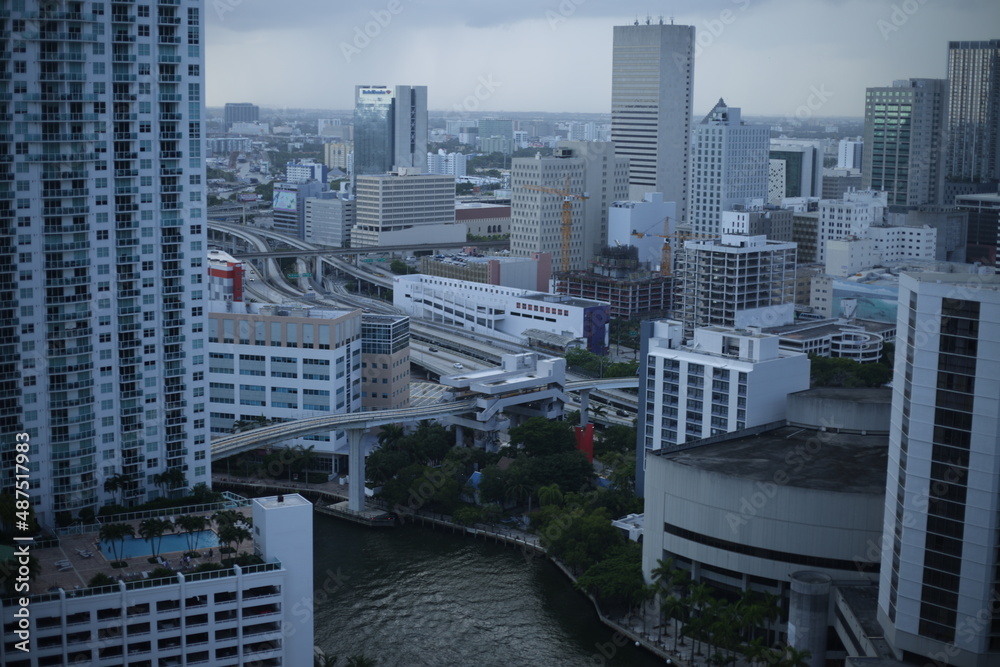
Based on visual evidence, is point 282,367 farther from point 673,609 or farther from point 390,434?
point 673,609

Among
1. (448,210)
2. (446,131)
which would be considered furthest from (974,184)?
(446,131)

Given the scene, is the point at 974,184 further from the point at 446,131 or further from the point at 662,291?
the point at 446,131

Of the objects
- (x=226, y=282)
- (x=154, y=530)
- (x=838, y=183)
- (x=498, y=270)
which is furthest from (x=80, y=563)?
(x=838, y=183)

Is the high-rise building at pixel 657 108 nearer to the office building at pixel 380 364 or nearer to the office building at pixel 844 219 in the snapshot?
the office building at pixel 844 219

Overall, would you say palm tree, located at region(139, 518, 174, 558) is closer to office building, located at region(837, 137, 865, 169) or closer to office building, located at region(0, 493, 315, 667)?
office building, located at region(0, 493, 315, 667)

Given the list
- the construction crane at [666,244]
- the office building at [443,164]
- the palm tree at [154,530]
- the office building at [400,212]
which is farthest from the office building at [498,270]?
the office building at [443,164]
